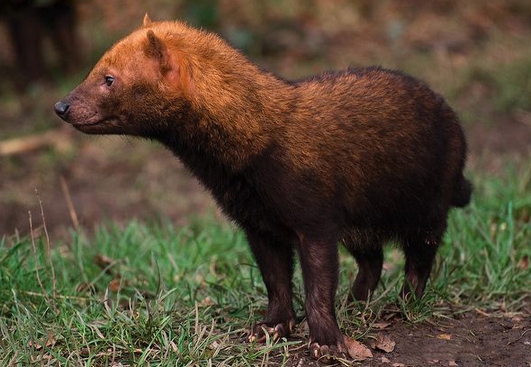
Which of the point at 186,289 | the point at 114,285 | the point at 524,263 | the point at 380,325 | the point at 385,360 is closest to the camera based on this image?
the point at 385,360

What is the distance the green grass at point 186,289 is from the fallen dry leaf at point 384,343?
0.09 metres

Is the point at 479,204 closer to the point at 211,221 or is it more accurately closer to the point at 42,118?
the point at 211,221

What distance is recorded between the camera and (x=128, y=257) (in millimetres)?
6484

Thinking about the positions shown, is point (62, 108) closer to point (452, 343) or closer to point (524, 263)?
point (452, 343)

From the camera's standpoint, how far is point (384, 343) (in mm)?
4883

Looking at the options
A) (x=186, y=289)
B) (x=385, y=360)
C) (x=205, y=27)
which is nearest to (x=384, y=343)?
(x=385, y=360)

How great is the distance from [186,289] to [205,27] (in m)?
7.43

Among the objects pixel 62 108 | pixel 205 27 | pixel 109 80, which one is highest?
pixel 109 80

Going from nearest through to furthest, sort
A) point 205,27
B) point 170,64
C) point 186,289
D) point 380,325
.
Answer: point 170,64 < point 380,325 < point 186,289 < point 205,27

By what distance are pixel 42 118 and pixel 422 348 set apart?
7256 millimetres

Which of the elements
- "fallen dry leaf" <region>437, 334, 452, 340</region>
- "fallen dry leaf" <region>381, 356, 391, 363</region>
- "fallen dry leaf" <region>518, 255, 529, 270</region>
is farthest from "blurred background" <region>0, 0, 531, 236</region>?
"fallen dry leaf" <region>381, 356, 391, 363</region>

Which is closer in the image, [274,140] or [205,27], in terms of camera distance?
[274,140]

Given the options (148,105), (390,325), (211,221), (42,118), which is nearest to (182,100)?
(148,105)

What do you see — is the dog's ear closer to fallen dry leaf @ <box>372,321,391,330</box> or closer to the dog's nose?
the dog's nose
